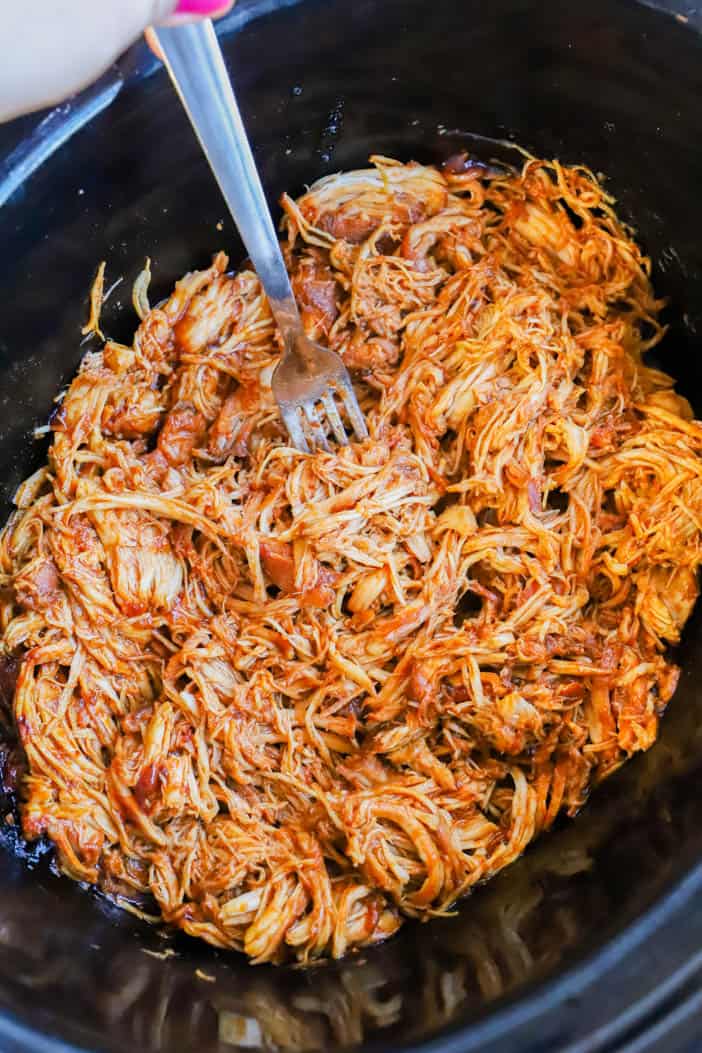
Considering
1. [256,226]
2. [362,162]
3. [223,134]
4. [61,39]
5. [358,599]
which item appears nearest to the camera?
[61,39]

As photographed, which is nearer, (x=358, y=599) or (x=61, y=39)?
(x=61, y=39)

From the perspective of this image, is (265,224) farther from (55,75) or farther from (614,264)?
(614,264)

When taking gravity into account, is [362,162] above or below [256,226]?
below

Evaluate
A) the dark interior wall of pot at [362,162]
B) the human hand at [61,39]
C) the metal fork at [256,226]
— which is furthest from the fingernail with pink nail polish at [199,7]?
the dark interior wall of pot at [362,162]

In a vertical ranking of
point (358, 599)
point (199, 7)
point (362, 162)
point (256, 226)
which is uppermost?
point (199, 7)

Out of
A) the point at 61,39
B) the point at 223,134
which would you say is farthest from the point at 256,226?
the point at 61,39

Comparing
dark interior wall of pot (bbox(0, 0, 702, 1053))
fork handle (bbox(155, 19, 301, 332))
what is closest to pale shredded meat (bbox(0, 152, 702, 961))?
dark interior wall of pot (bbox(0, 0, 702, 1053))

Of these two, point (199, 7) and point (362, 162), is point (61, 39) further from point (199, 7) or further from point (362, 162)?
point (362, 162)
